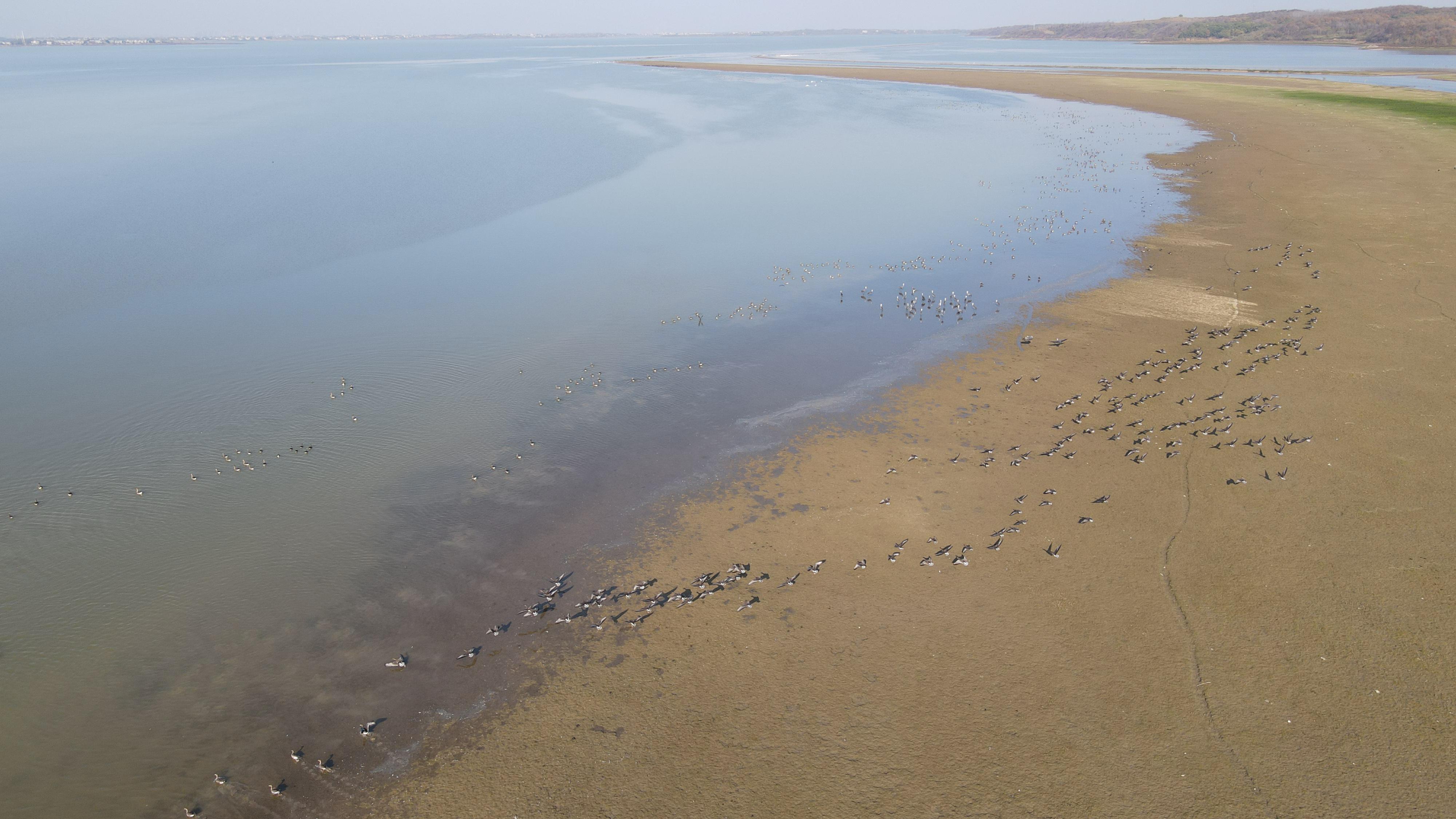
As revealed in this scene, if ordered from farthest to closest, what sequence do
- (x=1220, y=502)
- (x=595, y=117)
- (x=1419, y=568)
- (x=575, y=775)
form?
1. (x=595, y=117)
2. (x=1220, y=502)
3. (x=1419, y=568)
4. (x=575, y=775)

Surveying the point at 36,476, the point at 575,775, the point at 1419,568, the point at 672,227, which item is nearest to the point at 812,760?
the point at 575,775

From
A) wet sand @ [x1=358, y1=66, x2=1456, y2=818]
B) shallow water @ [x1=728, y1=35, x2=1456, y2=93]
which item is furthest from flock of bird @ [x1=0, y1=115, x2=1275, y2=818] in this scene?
shallow water @ [x1=728, y1=35, x2=1456, y2=93]

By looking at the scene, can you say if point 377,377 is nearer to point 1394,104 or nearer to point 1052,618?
point 1052,618

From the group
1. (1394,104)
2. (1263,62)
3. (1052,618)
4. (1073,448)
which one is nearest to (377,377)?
(1052,618)

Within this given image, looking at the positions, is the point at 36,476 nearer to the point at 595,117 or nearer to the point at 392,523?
the point at 392,523

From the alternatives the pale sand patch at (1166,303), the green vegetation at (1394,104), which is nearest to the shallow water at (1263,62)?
the green vegetation at (1394,104)

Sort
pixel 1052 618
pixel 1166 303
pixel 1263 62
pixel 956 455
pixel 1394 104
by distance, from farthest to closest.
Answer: pixel 1263 62
pixel 1394 104
pixel 1166 303
pixel 956 455
pixel 1052 618

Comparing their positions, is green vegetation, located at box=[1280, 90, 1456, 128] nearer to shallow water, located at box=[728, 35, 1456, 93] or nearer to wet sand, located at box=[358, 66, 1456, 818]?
shallow water, located at box=[728, 35, 1456, 93]
